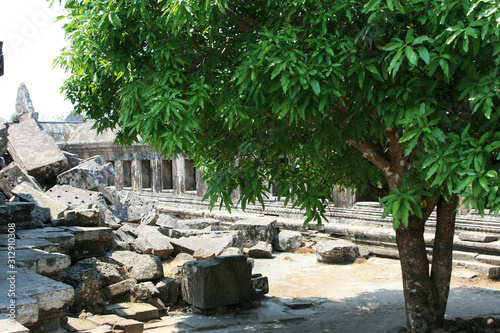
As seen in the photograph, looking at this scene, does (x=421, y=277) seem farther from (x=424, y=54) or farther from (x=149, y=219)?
(x=149, y=219)

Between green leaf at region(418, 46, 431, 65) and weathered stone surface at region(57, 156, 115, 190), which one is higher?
green leaf at region(418, 46, 431, 65)

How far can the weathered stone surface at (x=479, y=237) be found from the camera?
9.59 metres

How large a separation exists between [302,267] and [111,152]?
43.9 ft

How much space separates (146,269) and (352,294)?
3.64m

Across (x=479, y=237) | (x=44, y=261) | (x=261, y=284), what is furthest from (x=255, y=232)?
(x=44, y=261)

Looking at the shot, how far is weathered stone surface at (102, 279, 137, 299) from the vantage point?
702cm

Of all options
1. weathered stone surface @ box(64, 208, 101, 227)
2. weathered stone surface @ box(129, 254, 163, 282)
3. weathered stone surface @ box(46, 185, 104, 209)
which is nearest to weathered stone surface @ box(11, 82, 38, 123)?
weathered stone surface @ box(46, 185, 104, 209)

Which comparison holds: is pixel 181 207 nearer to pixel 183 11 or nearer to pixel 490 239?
pixel 490 239

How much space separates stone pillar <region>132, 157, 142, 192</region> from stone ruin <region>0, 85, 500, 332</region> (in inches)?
228

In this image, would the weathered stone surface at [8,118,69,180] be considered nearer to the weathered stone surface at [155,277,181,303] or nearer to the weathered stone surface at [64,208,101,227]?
the weathered stone surface at [64,208,101,227]

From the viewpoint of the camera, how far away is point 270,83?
377 centimetres

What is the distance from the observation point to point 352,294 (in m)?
8.28

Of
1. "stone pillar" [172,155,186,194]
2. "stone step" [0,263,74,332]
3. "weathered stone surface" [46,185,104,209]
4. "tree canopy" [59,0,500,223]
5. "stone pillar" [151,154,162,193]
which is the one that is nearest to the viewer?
"tree canopy" [59,0,500,223]

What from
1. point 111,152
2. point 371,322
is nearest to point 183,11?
point 371,322
